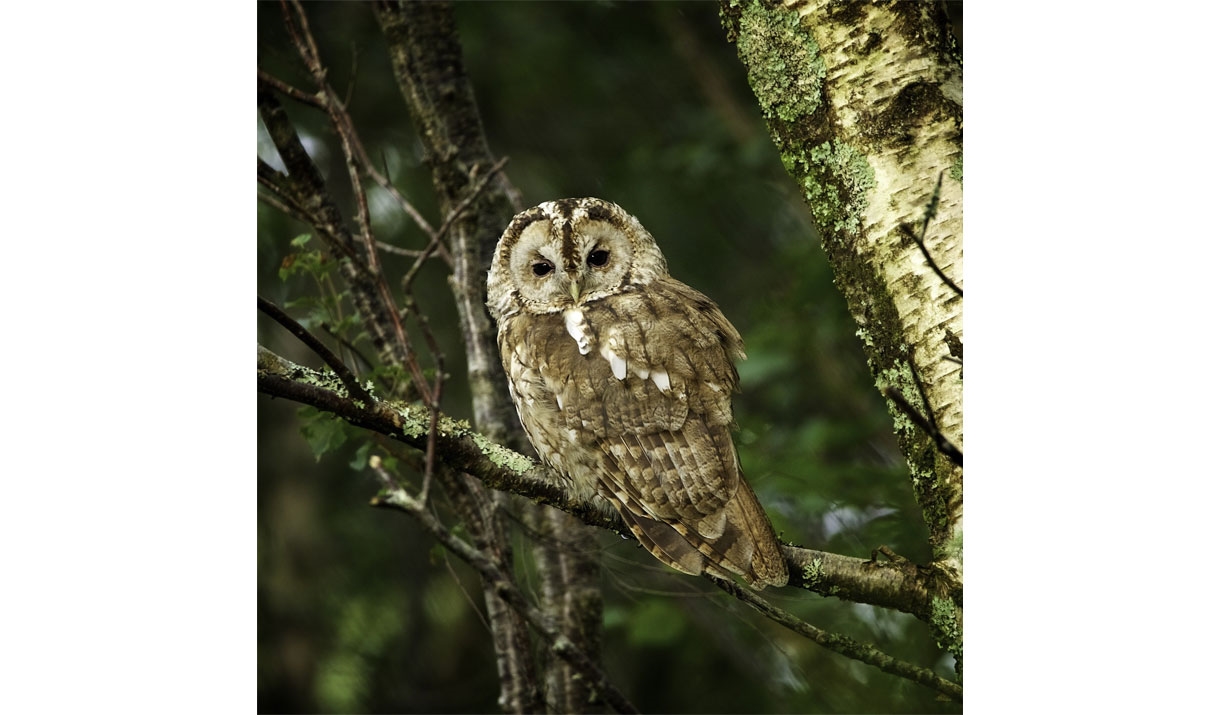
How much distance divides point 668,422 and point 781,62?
2.71 feet

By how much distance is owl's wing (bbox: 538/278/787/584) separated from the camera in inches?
88.7

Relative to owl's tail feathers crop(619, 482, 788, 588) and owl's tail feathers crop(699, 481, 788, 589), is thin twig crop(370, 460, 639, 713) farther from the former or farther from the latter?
owl's tail feathers crop(699, 481, 788, 589)

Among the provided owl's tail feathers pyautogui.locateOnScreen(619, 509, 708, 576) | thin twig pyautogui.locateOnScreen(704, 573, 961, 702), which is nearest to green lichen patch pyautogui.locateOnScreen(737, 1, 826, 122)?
owl's tail feathers pyautogui.locateOnScreen(619, 509, 708, 576)

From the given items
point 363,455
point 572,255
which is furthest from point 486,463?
point 363,455

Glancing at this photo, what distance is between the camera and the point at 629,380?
Result: 2438 mm

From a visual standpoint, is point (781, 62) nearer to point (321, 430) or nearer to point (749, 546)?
point (749, 546)

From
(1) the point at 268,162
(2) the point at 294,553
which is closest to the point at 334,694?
(2) the point at 294,553

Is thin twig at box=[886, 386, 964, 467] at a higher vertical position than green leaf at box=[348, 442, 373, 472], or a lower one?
lower

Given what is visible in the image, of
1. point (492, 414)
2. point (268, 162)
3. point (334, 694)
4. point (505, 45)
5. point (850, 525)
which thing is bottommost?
point (334, 694)

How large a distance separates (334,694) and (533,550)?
1.47m

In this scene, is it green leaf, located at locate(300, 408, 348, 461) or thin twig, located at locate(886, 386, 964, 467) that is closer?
thin twig, located at locate(886, 386, 964, 467)

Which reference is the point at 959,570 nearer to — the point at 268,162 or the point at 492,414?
the point at 492,414

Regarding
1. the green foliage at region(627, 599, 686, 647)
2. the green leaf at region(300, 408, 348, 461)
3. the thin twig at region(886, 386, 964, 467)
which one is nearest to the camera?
the thin twig at region(886, 386, 964, 467)

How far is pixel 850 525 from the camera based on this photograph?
2660mm
